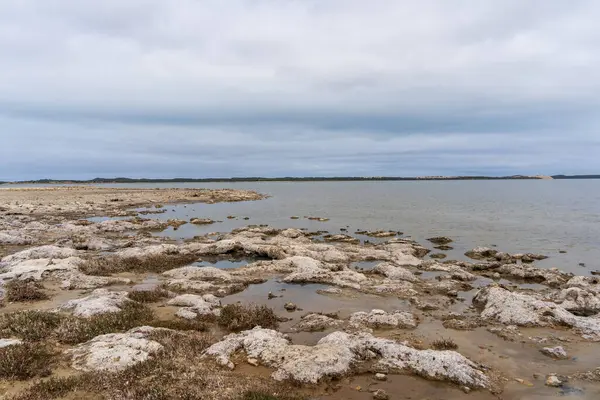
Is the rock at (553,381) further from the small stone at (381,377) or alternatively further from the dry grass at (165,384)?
the dry grass at (165,384)

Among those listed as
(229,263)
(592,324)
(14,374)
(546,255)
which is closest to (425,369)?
(592,324)

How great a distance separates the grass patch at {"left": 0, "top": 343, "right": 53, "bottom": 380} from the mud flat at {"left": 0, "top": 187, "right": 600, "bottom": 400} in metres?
0.05

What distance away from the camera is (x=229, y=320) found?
15484 mm

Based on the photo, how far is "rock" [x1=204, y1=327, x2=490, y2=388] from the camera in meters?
11.1

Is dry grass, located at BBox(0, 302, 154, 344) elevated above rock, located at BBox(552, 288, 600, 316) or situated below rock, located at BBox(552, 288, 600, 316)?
above

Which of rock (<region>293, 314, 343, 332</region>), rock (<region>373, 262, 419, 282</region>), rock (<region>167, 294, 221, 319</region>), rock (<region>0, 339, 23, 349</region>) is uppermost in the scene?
rock (<region>0, 339, 23, 349</region>)

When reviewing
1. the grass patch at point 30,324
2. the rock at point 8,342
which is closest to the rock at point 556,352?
the grass patch at point 30,324

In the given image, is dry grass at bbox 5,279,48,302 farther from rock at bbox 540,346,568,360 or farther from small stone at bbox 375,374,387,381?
rock at bbox 540,346,568,360

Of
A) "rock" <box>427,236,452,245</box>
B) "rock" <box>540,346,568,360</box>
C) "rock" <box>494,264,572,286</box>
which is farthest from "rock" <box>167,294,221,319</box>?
"rock" <box>427,236,452,245</box>

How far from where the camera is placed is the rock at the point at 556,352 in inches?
512

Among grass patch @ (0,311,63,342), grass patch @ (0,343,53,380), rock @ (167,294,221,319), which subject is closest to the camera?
grass patch @ (0,343,53,380)

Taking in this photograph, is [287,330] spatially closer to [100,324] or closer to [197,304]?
[197,304]

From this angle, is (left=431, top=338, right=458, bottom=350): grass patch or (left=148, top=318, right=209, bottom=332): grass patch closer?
(left=431, top=338, right=458, bottom=350): grass patch

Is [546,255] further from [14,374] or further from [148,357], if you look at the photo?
[14,374]
